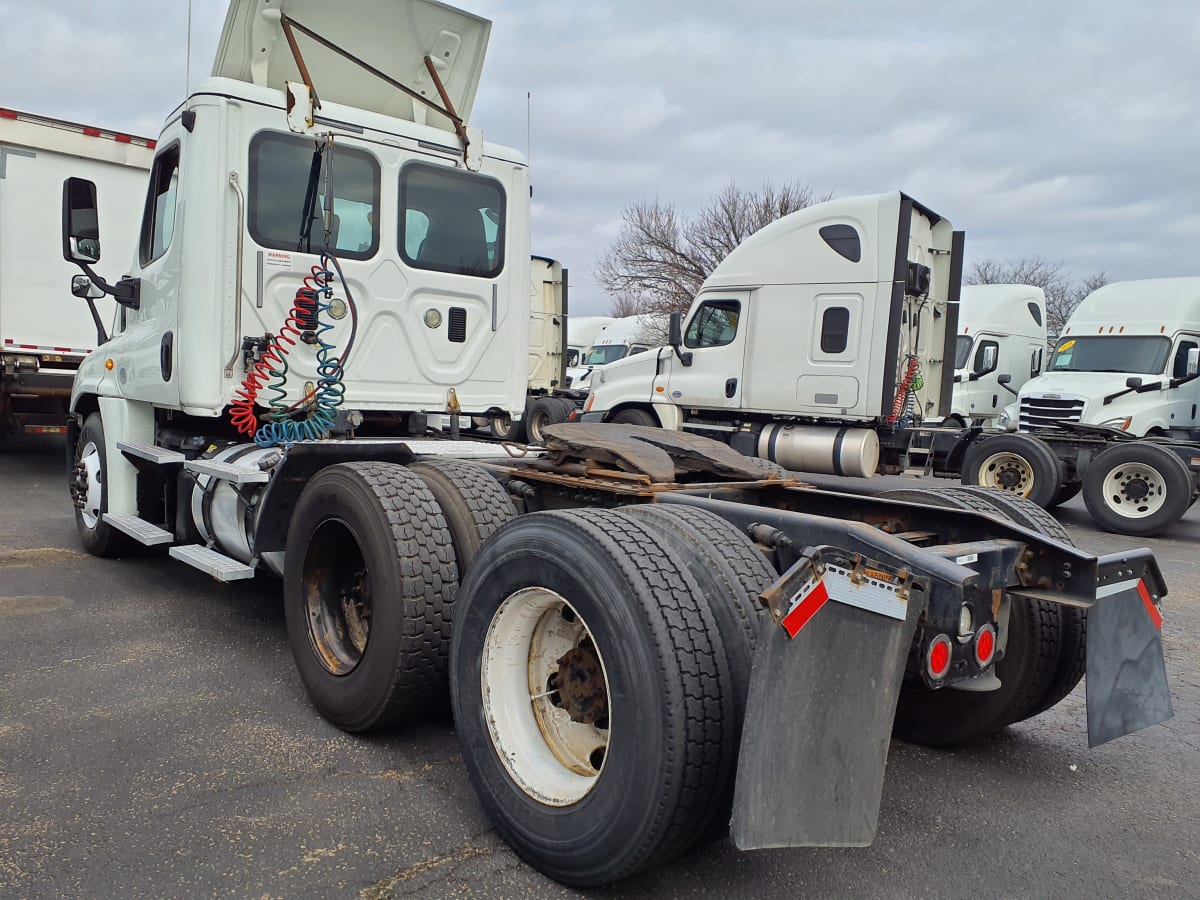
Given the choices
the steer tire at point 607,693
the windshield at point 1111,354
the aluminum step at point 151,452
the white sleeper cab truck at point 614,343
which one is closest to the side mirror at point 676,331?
the windshield at point 1111,354

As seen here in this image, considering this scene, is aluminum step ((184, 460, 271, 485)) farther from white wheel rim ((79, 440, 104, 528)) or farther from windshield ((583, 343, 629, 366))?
windshield ((583, 343, 629, 366))

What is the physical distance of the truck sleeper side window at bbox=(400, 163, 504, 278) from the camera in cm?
533

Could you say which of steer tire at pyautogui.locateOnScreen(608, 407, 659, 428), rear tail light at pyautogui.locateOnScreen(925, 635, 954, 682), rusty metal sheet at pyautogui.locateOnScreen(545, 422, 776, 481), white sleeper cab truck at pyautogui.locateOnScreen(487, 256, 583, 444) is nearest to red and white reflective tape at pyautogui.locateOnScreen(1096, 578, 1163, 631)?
rear tail light at pyautogui.locateOnScreen(925, 635, 954, 682)

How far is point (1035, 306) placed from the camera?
17.0 meters

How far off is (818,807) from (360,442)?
9.12 feet

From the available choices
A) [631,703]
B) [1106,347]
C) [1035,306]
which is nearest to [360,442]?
[631,703]

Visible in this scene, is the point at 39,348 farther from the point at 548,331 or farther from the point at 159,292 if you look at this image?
the point at 548,331

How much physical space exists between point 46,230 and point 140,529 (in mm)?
6656

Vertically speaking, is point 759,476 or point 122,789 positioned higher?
point 759,476

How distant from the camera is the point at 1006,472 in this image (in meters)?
11.1

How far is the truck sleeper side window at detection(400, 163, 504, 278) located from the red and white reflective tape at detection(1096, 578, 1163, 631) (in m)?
4.10

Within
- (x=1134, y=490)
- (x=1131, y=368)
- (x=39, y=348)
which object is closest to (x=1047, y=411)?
(x=1131, y=368)

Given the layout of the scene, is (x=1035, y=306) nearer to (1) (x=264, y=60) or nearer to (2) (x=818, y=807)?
(1) (x=264, y=60)

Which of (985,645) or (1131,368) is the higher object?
(1131,368)
